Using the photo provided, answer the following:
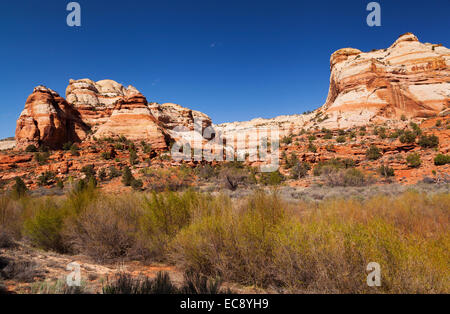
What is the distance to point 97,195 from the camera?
238 inches

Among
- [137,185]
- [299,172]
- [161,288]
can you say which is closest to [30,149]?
[137,185]

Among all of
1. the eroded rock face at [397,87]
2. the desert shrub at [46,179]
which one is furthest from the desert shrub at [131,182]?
the eroded rock face at [397,87]

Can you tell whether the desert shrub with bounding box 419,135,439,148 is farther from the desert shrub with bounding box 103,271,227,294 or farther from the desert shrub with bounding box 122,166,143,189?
the desert shrub with bounding box 122,166,143,189

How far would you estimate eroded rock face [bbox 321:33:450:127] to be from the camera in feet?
108

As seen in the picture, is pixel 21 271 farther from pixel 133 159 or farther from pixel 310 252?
pixel 133 159

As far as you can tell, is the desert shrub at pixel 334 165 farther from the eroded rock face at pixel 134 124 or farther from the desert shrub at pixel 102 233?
the eroded rock face at pixel 134 124

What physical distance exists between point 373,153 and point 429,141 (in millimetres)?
4702

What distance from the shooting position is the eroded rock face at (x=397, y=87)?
32781 millimetres

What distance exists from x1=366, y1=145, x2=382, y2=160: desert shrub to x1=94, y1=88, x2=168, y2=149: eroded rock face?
2929 cm

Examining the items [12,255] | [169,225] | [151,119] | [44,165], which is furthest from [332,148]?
[44,165]

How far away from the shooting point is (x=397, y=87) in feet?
112

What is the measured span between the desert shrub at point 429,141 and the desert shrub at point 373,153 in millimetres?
3576

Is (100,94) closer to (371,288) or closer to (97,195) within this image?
(97,195)
